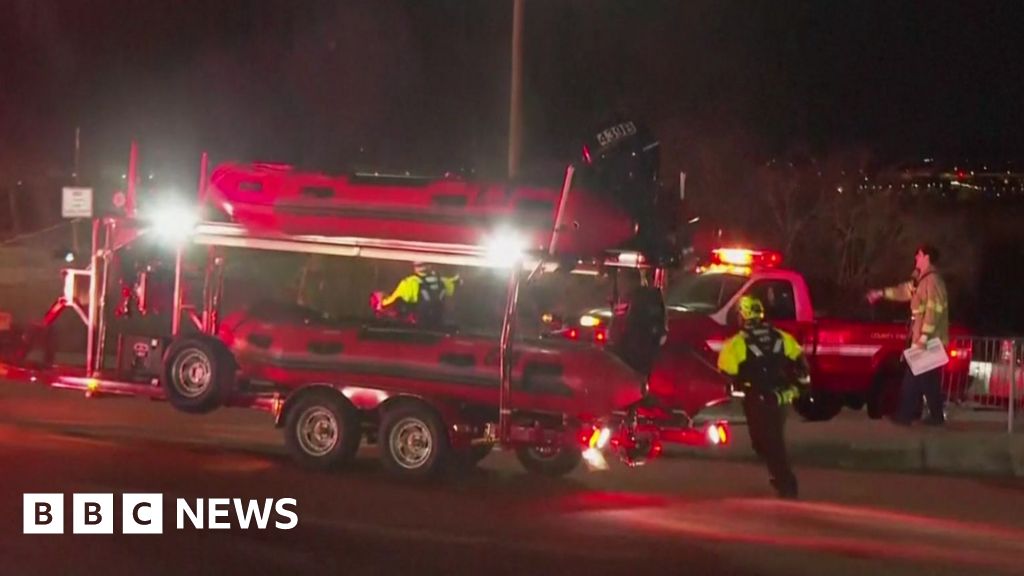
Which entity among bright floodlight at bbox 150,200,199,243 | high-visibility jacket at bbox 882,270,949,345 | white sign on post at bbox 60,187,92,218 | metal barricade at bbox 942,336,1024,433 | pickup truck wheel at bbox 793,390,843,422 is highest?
white sign on post at bbox 60,187,92,218

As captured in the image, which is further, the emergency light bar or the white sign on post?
the white sign on post

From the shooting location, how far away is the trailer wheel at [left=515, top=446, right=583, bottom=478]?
13016 millimetres

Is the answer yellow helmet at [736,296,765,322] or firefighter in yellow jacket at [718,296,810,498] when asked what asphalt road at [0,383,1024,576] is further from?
yellow helmet at [736,296,765,322]

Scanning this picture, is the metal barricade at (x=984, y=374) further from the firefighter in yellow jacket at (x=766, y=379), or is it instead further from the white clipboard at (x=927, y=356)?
the firefighter in yellow jacket at (x=766, y=379)

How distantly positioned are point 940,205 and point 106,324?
26066mm

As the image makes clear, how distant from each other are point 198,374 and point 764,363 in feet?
15.5

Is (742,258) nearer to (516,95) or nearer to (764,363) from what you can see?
(516,95)

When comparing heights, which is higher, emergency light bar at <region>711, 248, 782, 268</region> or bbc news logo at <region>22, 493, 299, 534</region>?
emergency light bar at <region>711, 248, 782, 268</region>

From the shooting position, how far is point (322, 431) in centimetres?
1220

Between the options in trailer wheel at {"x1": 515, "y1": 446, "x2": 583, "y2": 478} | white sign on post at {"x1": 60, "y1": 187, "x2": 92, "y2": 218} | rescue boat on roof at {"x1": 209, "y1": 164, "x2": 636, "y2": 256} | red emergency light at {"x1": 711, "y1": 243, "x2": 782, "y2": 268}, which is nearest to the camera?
rescue boat on roof at {"x1": 209, "y1": 164, "x2": 636, "y2": 256}

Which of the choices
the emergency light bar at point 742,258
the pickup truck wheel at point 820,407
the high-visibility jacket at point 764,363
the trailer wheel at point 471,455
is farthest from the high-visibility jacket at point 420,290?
the pickup truck wheel at point 820,407

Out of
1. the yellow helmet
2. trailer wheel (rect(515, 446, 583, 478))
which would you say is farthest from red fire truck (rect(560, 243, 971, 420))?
the yellow helmet

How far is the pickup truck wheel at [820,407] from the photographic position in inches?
648

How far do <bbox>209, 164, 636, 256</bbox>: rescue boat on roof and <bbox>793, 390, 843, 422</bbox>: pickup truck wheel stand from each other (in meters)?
5.35
